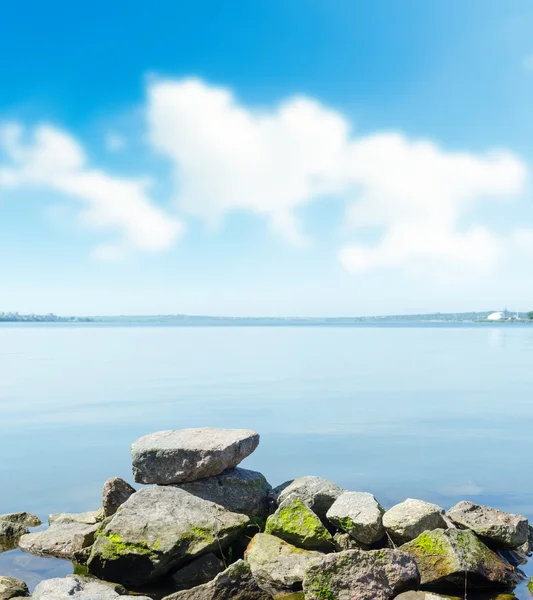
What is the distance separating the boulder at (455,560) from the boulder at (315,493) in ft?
6.48

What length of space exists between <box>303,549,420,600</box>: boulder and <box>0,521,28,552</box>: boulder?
5733 millimetres

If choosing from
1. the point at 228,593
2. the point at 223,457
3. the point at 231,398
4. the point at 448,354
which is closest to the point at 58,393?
the point at 231,398

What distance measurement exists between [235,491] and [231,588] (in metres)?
3.02

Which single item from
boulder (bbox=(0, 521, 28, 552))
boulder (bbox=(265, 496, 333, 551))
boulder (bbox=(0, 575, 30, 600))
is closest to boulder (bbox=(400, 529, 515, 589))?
boulder (bbox=(265, 496, 333, 551))

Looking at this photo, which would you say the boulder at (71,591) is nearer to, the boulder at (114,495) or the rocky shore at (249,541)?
the rocky shore at (249,541)

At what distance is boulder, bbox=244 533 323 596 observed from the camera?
29.6ft

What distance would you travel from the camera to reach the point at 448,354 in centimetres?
5844

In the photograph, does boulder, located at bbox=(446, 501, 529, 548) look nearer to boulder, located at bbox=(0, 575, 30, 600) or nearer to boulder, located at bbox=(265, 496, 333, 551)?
boulder, located at bbox=(265, 496, 333, 551)

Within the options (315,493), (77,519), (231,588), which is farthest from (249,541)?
(77,519)

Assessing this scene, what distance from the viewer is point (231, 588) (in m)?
8.31

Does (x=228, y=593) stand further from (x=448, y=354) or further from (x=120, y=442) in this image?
(x=448, y=354)

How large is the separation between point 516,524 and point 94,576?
658 cm

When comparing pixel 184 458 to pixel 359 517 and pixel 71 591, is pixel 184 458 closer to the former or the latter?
pixel 359 517

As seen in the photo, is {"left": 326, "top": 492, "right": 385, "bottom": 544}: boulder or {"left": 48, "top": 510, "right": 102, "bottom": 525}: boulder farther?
{"left": 48, "top": 510, "right": 102, "bottom": 525}: boulder
